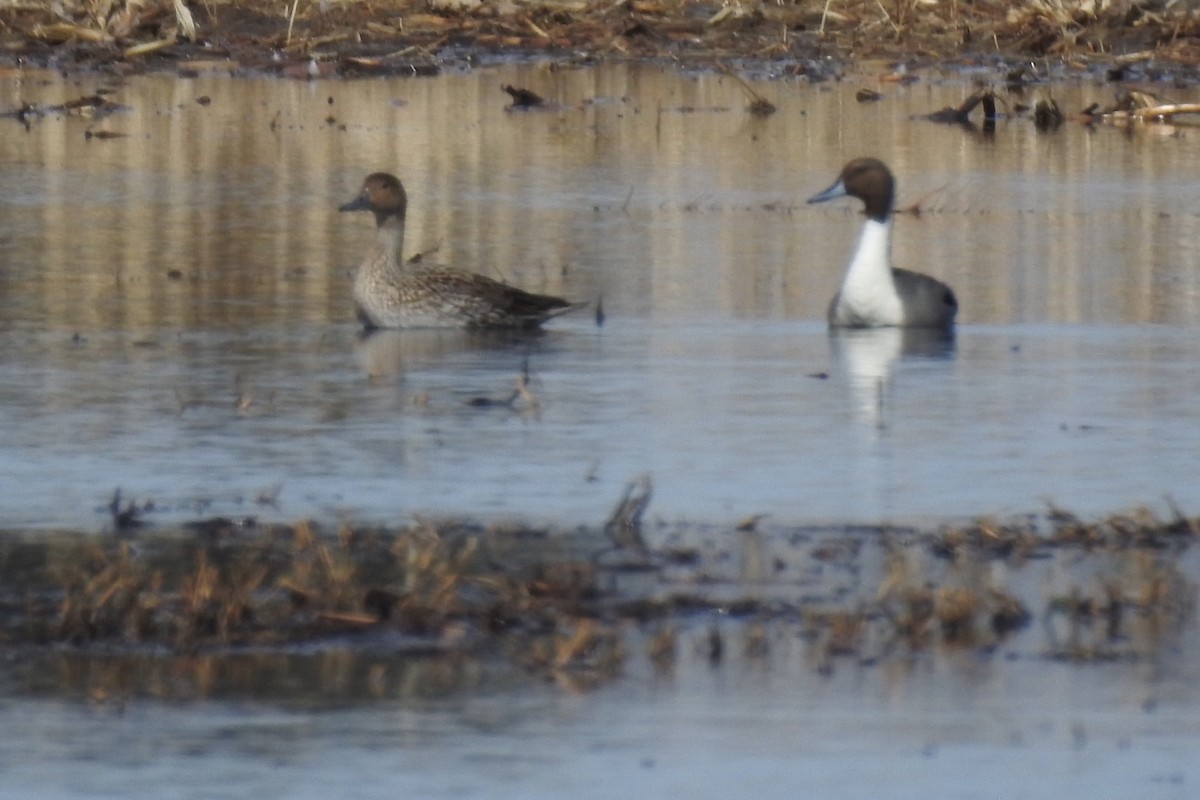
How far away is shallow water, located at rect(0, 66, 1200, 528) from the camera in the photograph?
8227 mm

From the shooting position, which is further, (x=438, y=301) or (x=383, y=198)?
(x=383, y=198)

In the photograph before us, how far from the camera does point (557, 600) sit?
6.50 m

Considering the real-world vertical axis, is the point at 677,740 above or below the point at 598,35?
below

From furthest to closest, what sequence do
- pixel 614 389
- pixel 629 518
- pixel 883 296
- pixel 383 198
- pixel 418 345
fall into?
pixel 383 198, pixel 883 296, pixel 418 345, pixel 614 389, pixel 629 518

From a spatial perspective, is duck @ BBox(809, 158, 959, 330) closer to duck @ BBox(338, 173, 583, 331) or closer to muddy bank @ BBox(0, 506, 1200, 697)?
duck @ BBox(338, 173, 583, 331)

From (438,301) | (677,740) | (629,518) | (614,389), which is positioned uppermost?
(438,301)

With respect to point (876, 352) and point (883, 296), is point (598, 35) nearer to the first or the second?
point (883, 296)

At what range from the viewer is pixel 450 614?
6391mm

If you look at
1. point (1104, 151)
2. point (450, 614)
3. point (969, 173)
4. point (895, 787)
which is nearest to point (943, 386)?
point (450, 614)

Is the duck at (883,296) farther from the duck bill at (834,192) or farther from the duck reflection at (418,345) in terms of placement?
the duck reflection at (418,345)

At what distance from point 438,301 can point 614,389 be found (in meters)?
2.08

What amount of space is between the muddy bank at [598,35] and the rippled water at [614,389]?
21.7ft

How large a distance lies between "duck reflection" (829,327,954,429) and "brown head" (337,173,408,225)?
6.79 feet

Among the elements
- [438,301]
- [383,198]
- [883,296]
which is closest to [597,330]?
A: [438,301]
